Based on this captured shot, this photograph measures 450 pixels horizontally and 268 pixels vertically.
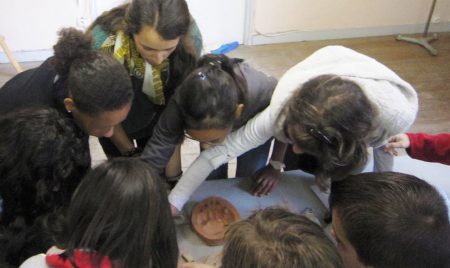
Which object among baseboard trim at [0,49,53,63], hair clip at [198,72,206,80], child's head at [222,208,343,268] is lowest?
baseboard trim at [0,49,53,63]

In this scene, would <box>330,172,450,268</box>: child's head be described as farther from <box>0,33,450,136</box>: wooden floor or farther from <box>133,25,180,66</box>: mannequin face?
<box>0,33,450,136</box>: wooden floor

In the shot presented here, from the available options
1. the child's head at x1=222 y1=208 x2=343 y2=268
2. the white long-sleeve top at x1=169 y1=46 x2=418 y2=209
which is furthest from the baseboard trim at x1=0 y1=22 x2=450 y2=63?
the child's head at x1=222 y1=208 x2=343 y2=268

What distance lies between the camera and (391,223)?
0.87 meters

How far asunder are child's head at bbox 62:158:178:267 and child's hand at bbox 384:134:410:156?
82cm

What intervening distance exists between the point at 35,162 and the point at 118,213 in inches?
11.9

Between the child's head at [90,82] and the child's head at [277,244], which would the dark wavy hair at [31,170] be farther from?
the child's head at [277,244]

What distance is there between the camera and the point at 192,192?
1.24 metres

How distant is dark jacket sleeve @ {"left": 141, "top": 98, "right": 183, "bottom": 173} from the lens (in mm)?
1230

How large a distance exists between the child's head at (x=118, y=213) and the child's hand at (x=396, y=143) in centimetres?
82

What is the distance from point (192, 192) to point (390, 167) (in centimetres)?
64

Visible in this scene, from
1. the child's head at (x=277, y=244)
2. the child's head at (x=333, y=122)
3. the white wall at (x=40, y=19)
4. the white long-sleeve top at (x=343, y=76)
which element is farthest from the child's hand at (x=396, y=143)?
the white wall at (x=40, y=19)

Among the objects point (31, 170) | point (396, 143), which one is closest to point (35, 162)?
point (31, 170)

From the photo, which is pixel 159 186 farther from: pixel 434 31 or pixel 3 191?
pixel 434 31

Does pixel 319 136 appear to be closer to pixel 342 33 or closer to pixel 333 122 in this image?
pixel 333 122
